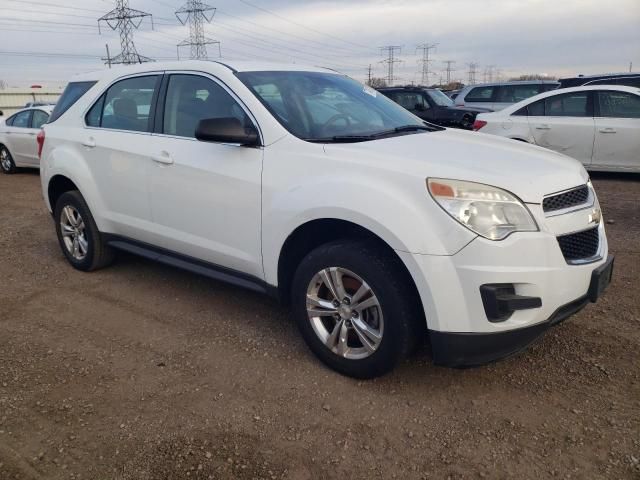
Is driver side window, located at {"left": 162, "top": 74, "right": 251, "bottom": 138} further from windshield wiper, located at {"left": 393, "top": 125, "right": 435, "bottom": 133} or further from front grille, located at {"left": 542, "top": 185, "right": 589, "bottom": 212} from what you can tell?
front grille, located at {"left": 542, "top": 185, "right": 589, "bottom": 212}

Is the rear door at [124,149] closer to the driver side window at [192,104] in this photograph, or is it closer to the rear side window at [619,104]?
the driver side window at [192,104]

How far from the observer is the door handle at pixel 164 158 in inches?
148

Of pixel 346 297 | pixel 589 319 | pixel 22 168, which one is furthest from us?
pixel 22 168

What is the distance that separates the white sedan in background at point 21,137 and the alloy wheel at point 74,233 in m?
6.88

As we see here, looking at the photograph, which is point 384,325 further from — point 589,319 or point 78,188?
point 78,188

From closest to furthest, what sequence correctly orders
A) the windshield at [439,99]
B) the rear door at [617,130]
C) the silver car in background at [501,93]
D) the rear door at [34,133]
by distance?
the rear door at [617,130] → the rear door at [34,133] → the silver car in background at [501,93] → the windshield at [439,99]

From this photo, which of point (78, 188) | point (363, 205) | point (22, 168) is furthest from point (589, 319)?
point (22, 168)

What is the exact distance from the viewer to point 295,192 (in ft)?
10.1

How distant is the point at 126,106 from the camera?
4332mm

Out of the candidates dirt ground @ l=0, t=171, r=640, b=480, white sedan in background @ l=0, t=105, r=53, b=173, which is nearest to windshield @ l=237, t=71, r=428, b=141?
dirt ground @ l=0, t=171, r=640, b=480

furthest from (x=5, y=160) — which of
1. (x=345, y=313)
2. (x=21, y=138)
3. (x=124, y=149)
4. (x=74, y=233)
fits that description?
(x=345, y=313)

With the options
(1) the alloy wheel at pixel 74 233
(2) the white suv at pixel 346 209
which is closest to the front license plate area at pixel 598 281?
(2) the white suv at pixel 346 209

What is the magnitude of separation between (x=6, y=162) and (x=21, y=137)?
105 cm

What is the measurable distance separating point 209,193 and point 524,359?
2.26m
